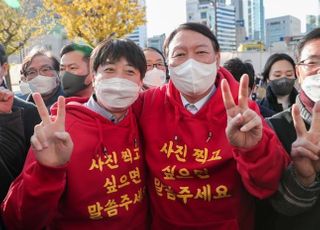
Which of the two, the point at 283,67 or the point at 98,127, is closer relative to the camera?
the point at 98,127

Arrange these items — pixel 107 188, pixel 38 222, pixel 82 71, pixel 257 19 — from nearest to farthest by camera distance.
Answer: pixel 38 222 → pixel 107 188 → pixel 82 71 → pixel 257 19

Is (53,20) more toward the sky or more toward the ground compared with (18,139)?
more toward the sky

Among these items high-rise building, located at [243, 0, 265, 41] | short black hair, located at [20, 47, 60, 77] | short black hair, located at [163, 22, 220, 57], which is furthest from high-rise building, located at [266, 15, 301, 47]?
short black hair, located at [163, 22, 220, 57]

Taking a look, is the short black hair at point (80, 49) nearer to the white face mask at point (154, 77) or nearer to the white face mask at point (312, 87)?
the white face mask at point (154, 77)

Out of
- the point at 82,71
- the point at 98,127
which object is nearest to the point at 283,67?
the point at 82,71

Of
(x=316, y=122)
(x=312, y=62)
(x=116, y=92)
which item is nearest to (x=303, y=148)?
(x=316, y=122)

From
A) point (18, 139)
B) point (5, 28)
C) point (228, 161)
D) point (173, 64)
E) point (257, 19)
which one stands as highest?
point (257, 19)

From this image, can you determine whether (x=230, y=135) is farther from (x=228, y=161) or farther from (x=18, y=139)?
(x=18, y=139)

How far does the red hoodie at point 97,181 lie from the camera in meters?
2.08

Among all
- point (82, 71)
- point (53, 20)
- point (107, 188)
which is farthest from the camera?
point (53, 20)

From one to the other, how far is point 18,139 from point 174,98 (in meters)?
0.97

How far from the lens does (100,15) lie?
14758mm

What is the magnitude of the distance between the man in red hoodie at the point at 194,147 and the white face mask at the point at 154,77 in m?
1.90

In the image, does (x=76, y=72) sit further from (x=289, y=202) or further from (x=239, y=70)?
(x=289, y=202)
